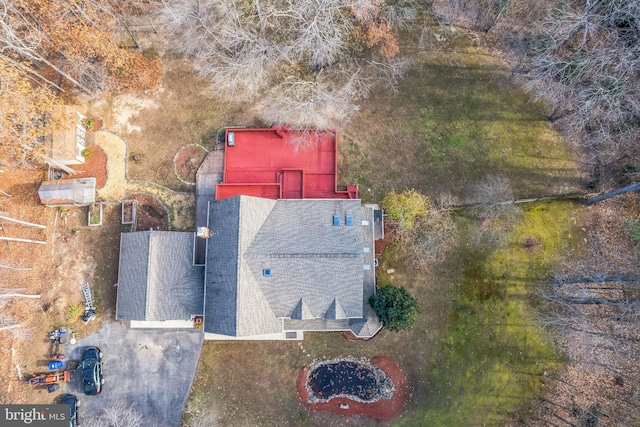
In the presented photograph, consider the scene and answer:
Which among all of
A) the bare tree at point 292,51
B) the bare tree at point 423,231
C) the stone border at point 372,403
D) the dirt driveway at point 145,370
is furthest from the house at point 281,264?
the bare tree at point 292,51

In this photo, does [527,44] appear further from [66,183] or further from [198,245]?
[66,183]

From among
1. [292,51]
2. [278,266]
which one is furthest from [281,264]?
[292,51]

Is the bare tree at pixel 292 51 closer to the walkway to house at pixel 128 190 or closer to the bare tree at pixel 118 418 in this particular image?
the walkway to house at pixel 128 190

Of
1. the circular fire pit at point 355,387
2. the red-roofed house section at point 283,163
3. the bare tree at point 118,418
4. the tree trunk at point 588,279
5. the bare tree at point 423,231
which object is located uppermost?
the red-roofed house section at point 283,163

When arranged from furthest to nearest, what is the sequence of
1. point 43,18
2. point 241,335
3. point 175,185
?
point 175,185 < point 43,18 < point 241,335

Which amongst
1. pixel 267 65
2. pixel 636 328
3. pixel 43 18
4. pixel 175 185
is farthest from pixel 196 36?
pixel 636 328

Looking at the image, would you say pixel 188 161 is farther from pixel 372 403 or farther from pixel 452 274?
pixel 372 403

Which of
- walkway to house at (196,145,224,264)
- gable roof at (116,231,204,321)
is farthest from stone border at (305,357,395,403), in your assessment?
walkway to house at (196,145,224,264)
